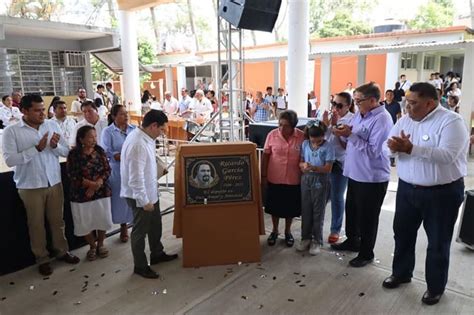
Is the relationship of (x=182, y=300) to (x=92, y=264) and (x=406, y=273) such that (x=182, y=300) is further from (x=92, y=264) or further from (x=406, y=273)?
(x=406, y=273)

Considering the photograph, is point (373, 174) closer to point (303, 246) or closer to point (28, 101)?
point (303, 246)

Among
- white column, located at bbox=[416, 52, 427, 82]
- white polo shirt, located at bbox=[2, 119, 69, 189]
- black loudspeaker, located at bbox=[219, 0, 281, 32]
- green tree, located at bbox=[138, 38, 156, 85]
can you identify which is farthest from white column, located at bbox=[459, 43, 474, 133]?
green tree, located at bbox=[138, 38, 156, 85]

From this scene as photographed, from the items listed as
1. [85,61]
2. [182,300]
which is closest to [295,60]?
[182,300]

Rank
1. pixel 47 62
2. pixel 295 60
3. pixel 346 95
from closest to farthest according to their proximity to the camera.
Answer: pixel 346 95
pixel 295 60
pixel 47 62

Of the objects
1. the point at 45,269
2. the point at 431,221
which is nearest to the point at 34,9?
the point at 45,269

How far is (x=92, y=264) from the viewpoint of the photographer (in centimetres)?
395

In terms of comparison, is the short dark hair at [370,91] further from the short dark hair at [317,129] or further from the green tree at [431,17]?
the green tree at [431,17]

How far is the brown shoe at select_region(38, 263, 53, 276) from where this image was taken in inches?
147

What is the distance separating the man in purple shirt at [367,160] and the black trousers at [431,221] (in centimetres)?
38

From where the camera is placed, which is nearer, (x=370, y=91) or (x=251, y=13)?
(x=370, y=91)

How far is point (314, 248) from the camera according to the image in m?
4.05

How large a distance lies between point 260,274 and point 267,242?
0.73 metres

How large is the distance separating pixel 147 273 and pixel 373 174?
2311mm

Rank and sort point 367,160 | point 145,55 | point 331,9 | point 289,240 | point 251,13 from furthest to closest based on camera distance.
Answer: point 331,9
point 145,55
point 251,13
point 289,240
point 367,160
